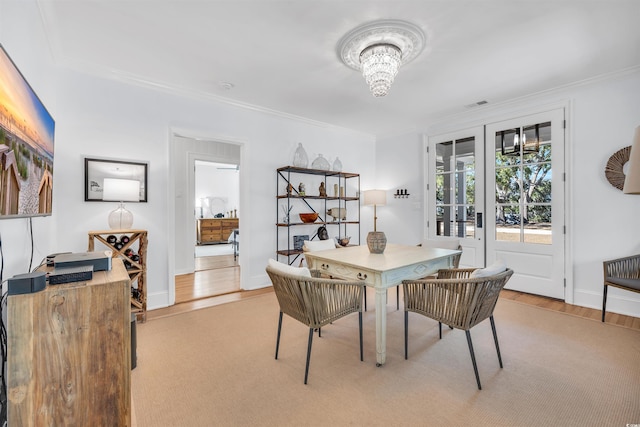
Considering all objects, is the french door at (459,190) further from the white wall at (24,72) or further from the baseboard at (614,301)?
the white wall at (24,72)

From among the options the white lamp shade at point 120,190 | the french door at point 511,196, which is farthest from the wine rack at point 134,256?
the french door at point 511,196

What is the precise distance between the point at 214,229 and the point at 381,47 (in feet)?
26.1

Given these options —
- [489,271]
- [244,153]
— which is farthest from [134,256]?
[489,271]

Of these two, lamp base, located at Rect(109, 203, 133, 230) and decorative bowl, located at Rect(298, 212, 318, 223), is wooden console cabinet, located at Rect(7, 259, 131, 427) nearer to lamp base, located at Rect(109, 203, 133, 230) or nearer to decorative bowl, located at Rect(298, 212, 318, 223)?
lamp base, located at Rect(109, 203, 133, 230)

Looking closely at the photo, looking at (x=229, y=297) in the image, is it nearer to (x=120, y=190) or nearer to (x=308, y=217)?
(x=308, y=217)

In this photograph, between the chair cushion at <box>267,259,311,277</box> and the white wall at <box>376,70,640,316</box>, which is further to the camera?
the white wall at <box>376,70,640,316</box>

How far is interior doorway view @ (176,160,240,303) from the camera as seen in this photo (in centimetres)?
498

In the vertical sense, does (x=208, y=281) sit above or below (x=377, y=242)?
below

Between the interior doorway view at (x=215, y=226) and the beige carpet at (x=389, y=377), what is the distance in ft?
6.81

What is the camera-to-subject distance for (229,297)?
148 inches

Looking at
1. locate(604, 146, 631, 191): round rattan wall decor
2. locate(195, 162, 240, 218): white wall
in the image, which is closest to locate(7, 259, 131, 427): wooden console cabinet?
locate(604, 146, 631, 191): round rattan wall decor

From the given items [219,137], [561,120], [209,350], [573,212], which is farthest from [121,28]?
[573,212]

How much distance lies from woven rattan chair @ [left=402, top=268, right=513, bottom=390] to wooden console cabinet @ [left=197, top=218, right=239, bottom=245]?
7.99 metres

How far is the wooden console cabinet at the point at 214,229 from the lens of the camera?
9.00m
